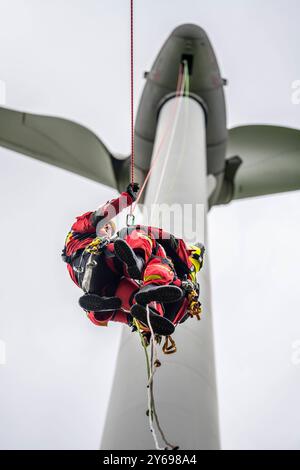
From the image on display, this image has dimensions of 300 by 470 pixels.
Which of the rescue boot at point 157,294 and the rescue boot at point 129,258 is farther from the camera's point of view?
the rescue boot at point 129,258

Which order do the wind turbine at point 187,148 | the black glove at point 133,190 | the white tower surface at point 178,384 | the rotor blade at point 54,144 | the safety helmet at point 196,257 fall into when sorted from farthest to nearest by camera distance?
the rotor blade at point 54,144, the wind turbine at point 187,148, the white tower surface at point 178,384, the safety helmet at point 196,257, the black glove at point 133,190

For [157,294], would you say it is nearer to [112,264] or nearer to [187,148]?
[112,264]

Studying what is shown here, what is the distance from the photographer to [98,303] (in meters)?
5.61

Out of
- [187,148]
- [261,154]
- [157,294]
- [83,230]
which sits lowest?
[157,294]

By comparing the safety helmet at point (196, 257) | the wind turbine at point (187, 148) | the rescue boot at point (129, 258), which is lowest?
the rescue boot at point (129, 258)

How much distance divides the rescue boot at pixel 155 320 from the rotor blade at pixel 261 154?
1004 cm

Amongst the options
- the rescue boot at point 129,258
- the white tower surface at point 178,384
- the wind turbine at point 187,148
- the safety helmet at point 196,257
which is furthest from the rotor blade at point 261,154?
the rescue boot at point 129,258

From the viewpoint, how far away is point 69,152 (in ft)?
49.2

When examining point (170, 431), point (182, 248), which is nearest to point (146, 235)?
point (182, 248)

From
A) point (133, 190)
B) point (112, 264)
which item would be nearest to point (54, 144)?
point (112, 264)

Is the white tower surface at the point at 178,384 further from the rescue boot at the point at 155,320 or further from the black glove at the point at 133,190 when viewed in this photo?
the black glove at the point at 133,190

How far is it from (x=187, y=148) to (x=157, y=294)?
662 centimetres

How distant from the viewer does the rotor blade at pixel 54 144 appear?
574 inches

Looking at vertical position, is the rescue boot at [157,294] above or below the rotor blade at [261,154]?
below
